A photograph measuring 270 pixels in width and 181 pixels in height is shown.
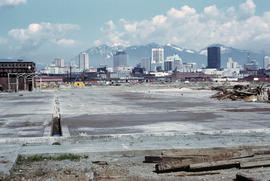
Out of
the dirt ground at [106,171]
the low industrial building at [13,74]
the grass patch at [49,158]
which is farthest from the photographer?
the low industrial building at [13,74]

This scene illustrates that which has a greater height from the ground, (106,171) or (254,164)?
(254,164)

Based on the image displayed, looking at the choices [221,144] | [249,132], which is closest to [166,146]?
[221,144]

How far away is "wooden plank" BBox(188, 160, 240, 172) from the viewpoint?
859 cm

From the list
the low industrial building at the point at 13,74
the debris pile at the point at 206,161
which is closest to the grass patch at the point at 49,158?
the debris pile at the point at 206,161

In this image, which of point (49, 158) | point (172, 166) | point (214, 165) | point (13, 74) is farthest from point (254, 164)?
point (13, 74)

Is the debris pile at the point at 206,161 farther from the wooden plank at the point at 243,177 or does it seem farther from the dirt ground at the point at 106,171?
the wooden plank at the point at 243,177

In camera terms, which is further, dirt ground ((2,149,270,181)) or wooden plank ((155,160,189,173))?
wooden plank ((155,160,189,173))

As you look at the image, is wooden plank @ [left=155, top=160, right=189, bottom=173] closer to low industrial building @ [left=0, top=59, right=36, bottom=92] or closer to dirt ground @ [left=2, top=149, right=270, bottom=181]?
dirt ground @ [left=2, top=149, right=270, bottom=181]

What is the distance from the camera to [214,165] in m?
8.70

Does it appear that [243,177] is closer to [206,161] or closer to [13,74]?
[206,161]

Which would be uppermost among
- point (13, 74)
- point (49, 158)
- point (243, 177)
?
point (13, 74)

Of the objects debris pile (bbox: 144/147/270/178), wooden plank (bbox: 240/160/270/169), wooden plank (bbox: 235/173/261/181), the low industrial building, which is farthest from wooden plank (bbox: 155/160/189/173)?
the low industrial building

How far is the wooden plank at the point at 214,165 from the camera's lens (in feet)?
28.2

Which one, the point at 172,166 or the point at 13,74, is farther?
the point at 13,74
